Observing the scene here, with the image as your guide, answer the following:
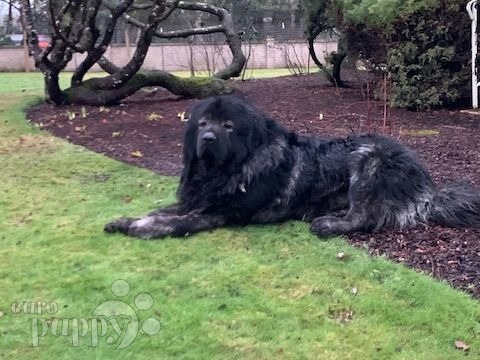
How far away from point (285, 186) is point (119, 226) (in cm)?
153

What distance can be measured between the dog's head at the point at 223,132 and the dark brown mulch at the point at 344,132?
1.27m

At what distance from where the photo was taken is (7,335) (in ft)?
13.0

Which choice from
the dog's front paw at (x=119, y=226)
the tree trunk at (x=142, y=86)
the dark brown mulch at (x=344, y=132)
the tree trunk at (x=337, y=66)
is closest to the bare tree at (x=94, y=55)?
the tree trunk at (x=142, y=86)

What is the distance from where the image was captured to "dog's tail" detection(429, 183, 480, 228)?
19.2 feet

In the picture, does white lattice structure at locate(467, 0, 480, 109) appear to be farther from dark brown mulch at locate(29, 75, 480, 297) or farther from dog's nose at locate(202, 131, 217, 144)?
dog's nose at locate(202, 131, 217, 144)

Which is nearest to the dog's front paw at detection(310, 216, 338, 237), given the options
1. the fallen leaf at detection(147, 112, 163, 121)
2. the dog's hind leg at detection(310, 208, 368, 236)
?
the dog's hind leg at detection(310, 208, 368, 236)

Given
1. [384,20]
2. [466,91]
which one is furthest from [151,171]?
[466,91]

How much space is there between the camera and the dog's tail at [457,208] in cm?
586

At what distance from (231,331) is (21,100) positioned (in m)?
14.7

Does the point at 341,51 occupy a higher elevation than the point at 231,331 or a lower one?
higher

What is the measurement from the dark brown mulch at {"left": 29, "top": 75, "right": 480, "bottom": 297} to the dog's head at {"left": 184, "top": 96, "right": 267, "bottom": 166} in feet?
4.18

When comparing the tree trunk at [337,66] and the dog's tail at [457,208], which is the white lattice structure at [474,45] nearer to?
the tree trunk at [337,66]

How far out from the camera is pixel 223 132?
5.96 metres

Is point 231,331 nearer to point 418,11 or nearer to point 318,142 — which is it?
point 318,142
